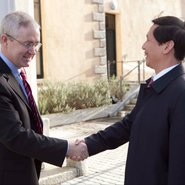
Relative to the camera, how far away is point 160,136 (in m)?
1.97

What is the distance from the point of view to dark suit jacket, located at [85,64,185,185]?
190 cm

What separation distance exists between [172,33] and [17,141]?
133 cm

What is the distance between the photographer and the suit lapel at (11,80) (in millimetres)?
2359

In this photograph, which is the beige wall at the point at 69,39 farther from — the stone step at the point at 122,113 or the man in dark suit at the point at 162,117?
the man in dark suit at the point at 162,117

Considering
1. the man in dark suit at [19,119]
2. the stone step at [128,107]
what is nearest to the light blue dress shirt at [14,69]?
the man in dark suit at [19,119]

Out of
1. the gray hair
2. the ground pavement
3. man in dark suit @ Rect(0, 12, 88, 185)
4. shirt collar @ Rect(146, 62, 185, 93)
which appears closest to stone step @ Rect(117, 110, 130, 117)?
the ground pavement

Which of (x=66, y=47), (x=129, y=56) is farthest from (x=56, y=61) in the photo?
(x=129, y=56)

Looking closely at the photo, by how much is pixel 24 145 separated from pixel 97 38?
1032cm

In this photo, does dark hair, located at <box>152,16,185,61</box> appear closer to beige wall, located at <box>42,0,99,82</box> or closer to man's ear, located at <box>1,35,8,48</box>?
man's ear, located at <box>1,35,8,48</box>

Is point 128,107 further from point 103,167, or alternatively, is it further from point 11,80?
point 11,80

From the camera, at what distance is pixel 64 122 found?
372 inches

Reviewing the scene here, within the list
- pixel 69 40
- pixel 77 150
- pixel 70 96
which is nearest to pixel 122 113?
pixel 70 96

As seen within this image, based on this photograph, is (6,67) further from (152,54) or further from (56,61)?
(56,61)

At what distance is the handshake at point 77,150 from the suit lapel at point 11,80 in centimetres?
65
